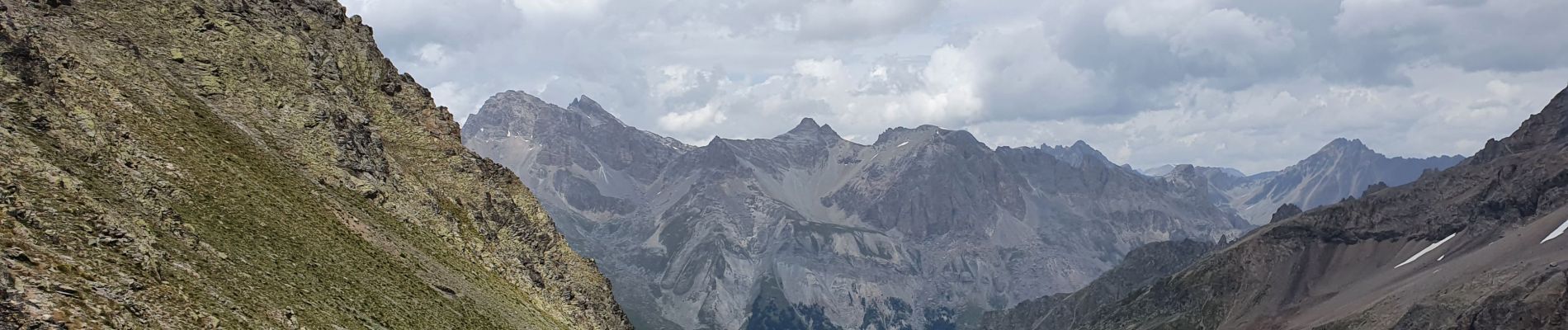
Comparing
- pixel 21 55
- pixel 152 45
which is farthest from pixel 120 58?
pixel 21 55

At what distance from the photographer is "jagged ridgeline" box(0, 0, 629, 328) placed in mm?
45219

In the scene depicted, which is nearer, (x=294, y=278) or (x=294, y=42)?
(x=294, y=278)

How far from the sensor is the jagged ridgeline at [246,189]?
45219mm

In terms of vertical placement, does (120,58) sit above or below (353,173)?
above

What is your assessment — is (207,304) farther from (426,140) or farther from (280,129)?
→ (426,140)

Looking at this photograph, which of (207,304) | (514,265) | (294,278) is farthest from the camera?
(514,265)

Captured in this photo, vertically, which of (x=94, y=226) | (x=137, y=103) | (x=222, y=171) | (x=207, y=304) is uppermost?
(x=137, y=103)

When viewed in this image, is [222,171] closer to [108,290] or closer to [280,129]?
[280,129]

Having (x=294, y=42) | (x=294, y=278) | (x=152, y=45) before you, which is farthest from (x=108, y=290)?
(x=294, y=42)

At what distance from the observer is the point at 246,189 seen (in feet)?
219

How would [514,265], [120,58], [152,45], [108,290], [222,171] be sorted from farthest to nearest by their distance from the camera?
[514,265] → [152,45] → [120,58] → [222,171] → [108,290]

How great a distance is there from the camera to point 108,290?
137ft

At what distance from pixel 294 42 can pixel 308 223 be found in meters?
33.9

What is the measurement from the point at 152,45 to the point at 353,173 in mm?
17426
